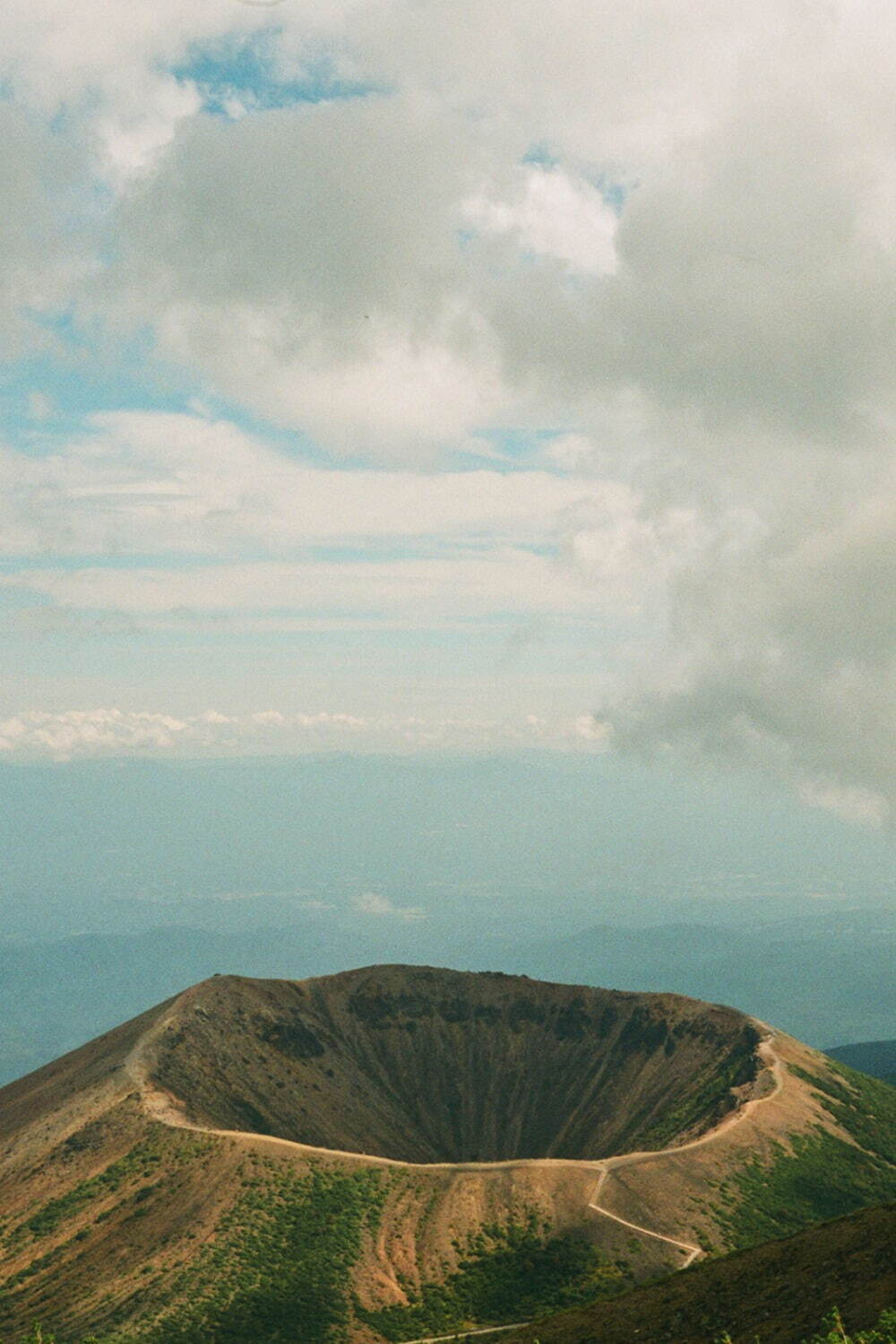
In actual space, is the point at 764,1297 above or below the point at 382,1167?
above

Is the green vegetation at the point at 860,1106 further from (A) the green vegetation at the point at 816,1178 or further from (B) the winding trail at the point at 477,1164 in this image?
(B) the winding trail at the point at 477,1164

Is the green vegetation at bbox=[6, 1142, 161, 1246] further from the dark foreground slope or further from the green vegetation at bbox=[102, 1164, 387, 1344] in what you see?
the dark foreground slope

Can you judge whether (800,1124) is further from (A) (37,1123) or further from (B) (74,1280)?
(A) (37,1123)

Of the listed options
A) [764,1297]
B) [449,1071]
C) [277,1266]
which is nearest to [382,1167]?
[277,1266]

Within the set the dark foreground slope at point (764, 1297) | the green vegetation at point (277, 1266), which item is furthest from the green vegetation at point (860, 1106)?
the green vegetation at point (277, 1266)

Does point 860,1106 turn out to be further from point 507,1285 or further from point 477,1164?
point 507,1285

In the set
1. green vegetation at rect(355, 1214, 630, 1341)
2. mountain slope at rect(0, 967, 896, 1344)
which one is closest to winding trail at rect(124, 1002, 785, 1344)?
mountain slope at rect(0, 967, 896, 1344)
